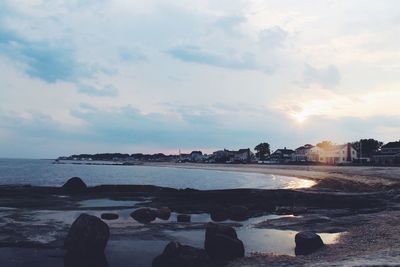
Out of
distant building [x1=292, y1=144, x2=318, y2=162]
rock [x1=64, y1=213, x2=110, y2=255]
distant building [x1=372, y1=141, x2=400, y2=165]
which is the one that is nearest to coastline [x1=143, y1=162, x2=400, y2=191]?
distant building [x1=372, y1=141, x2=400, y2=165]

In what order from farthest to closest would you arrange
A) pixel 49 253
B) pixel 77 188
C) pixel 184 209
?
pixel 77 188 → pixel 184 209 → pixel 49 253

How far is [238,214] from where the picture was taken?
29.6m

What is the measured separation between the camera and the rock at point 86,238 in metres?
18.4

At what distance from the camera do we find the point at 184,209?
112 feet

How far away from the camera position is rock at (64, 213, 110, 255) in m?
18.4

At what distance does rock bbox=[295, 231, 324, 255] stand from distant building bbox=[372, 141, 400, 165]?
348 ft

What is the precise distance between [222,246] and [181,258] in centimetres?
258

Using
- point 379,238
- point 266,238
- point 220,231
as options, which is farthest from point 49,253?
point 379,238

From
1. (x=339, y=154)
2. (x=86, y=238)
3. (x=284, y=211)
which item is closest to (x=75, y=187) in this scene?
(x=284, y=211)

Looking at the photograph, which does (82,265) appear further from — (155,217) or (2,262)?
(155,217)

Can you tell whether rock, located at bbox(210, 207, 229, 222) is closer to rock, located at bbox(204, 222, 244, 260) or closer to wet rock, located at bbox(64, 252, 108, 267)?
rock, located at bbox(204, 222, 244, 260)

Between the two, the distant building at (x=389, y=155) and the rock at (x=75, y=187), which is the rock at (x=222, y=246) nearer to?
the rock at (x=75, y=187)

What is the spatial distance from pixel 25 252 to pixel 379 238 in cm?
1483

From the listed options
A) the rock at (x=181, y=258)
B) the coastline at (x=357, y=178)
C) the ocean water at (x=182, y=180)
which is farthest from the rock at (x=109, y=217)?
the ocean water at (x=182, y=180)
